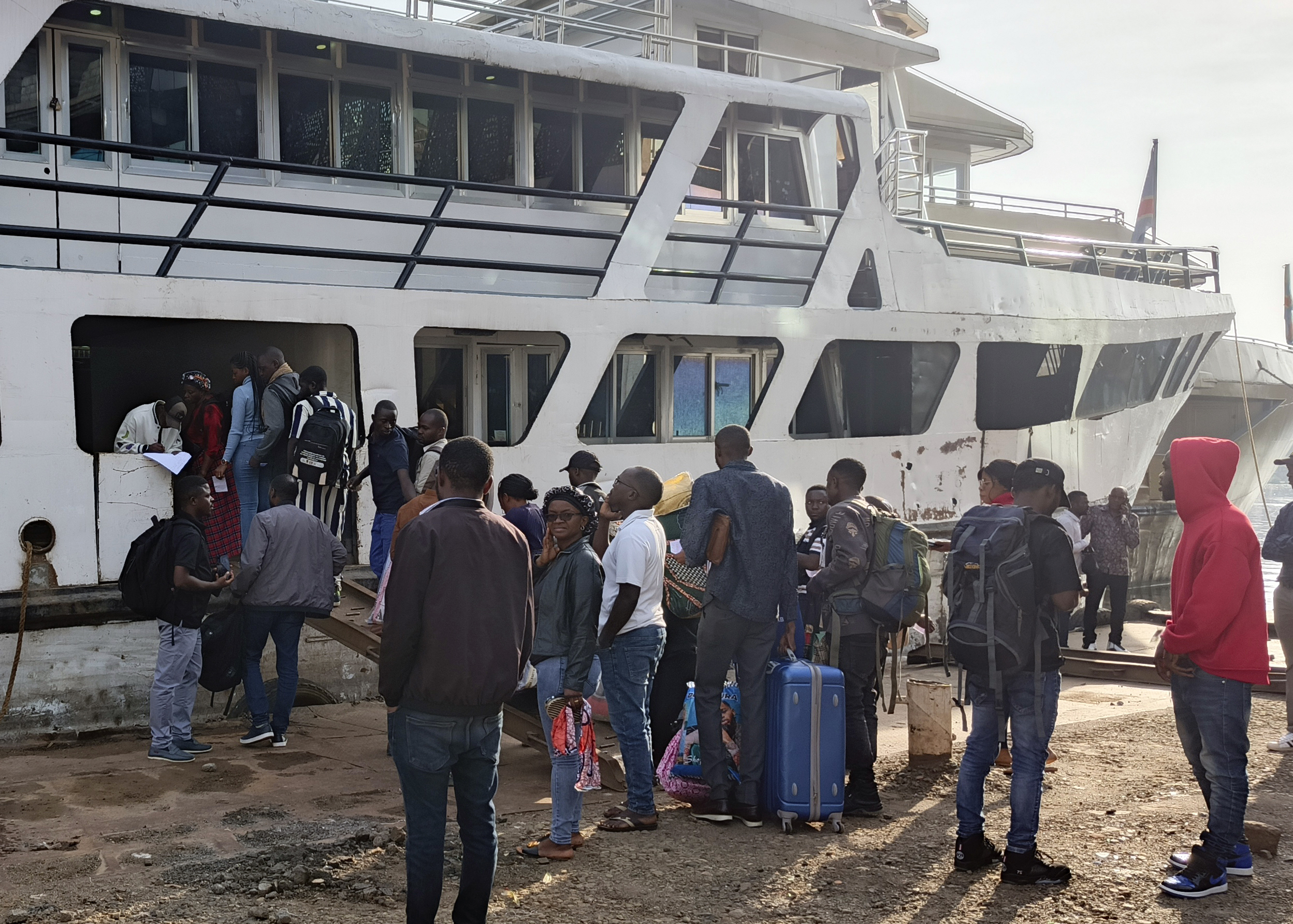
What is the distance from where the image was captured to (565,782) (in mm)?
5137

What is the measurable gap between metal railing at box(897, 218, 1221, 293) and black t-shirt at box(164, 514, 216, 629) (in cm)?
772

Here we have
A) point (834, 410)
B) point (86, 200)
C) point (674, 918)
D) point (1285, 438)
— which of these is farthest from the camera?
point (1285, 438)

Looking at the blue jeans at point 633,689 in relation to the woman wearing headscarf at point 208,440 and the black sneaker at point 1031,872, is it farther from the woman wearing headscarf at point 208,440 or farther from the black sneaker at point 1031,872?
the woman wearing headscarf at point 208,440

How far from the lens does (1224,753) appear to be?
4793 mm

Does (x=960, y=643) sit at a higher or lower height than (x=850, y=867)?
higher

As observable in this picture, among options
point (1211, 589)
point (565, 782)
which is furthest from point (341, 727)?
point (1211, 589)

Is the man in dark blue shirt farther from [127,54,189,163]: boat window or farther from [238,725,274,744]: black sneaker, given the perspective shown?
[127,54,189,163]: boat window

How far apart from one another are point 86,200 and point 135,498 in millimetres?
2486

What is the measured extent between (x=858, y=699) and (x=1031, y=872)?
4.47 ft

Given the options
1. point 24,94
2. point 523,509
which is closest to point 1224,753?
point 523,509

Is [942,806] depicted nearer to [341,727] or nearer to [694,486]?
[694,486]

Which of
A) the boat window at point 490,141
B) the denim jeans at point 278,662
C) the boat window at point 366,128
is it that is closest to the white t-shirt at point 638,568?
the denim jeans at point 278,662

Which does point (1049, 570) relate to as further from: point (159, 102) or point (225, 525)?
point (159, 102)

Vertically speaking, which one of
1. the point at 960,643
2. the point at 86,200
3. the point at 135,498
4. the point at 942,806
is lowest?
the point at 942,806
